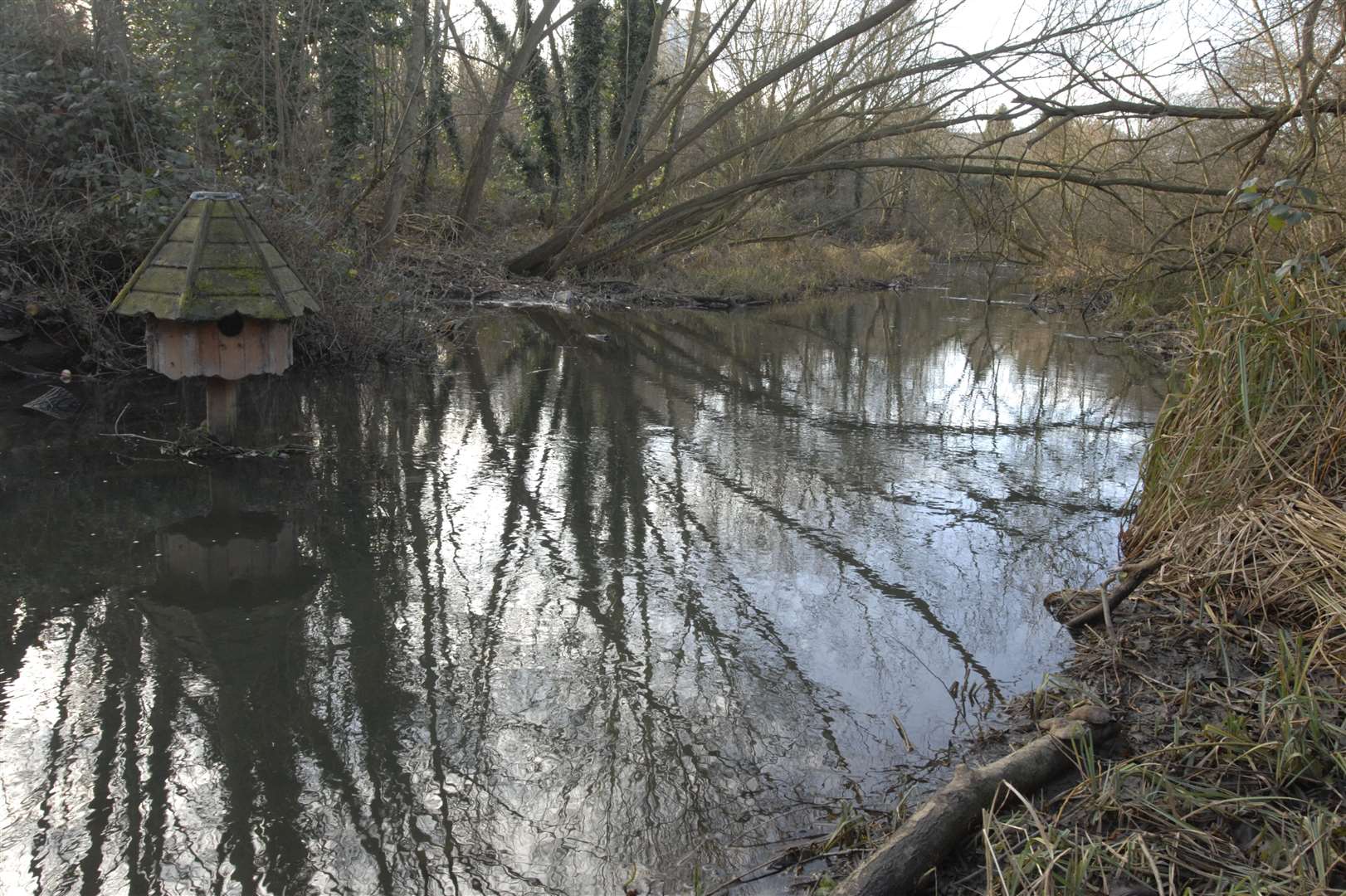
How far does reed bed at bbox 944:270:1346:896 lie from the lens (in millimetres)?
2893

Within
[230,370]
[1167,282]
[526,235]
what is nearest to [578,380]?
[230,370]

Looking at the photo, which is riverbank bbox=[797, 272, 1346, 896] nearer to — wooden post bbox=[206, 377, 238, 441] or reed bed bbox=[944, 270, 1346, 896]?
reed bed bbox=[944, 270, 1346, 896]

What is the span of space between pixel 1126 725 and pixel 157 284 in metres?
5.97

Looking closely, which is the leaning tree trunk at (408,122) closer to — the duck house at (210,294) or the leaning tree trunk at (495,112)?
the leaning tree trunk at (495,112)

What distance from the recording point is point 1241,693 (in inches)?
163

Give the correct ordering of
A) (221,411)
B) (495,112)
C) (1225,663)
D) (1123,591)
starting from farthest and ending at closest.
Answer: (495,112) → (221,411) → (1123,591) → (1225,663)

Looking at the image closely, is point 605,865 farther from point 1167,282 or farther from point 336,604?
point 1167,282

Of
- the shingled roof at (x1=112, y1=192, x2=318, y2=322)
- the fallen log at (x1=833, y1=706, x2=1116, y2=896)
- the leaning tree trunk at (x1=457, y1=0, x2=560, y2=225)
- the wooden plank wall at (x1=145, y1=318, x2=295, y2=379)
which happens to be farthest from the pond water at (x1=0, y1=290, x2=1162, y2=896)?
the leaning tree trunk at (x1=457, y1=0, x2=560, y2=225)

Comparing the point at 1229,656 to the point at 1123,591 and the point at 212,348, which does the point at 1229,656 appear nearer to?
the point at 1123,591

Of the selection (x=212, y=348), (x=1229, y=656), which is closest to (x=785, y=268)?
(x=212, y=348)

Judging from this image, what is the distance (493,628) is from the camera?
15.8ft

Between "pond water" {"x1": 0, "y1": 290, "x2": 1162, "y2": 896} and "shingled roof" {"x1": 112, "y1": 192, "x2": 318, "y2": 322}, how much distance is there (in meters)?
1.09

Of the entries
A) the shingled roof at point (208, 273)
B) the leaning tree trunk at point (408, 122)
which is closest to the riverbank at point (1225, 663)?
the shingled roof at point (208, 273)

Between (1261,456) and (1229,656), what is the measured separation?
1166mm
